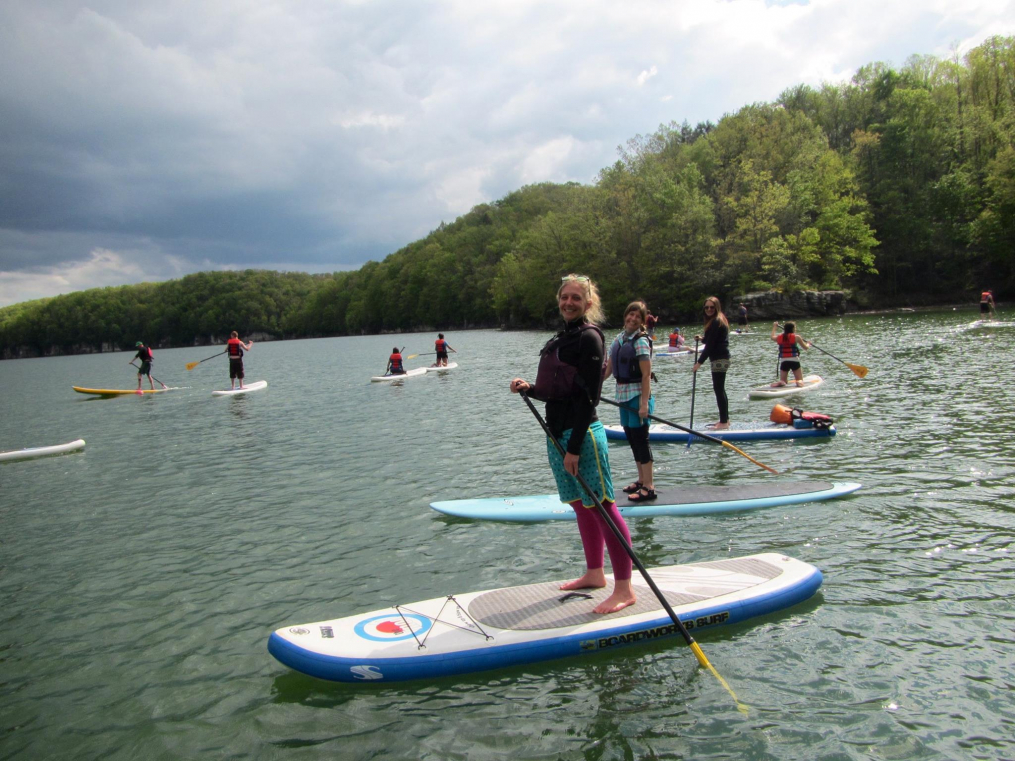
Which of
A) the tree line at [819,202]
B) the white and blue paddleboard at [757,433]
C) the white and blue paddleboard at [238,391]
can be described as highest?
the tree line at [819,202]

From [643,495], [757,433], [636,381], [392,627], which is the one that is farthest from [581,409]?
[757,433]

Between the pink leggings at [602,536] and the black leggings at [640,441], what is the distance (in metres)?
2.54

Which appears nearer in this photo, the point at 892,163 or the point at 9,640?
the point at 9,640

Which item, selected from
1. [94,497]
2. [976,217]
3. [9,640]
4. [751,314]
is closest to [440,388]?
[94,497]

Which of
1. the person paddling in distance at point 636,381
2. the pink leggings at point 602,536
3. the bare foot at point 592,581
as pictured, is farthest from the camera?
the person paddling in distance at point 636,381

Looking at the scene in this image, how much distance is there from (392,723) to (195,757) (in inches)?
47.0

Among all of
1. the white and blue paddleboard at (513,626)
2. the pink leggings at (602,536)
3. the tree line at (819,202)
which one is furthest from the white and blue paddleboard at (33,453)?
the tree line at (819,202)

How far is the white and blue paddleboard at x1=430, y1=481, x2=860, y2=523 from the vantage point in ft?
25.1

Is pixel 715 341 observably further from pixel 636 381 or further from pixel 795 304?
pixel 795 304

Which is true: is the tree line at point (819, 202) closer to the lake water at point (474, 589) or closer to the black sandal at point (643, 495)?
the lake water at point (474, 589)

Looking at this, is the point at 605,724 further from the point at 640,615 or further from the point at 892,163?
the point at 892,163

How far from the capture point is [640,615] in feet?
15.6

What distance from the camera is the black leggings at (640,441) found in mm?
7487

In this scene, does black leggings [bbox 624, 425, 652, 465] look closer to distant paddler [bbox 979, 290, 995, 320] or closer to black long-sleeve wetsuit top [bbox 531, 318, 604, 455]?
black long-sleeve wetsuit top [bbox 531, 318, 604, 455]
